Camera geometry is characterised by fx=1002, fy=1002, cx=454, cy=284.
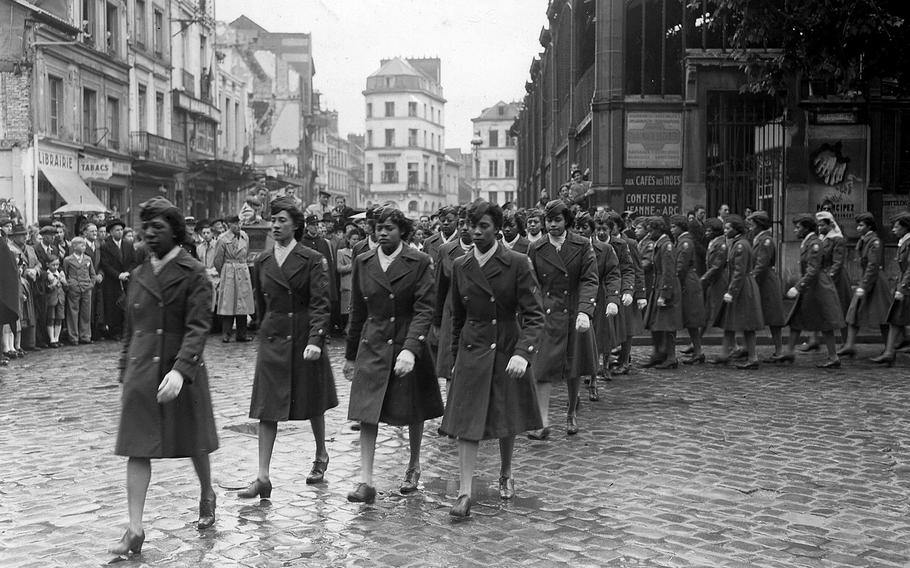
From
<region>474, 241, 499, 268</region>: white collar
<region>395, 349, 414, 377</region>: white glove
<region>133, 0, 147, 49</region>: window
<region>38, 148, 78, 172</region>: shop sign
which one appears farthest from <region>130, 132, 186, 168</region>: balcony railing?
<region>395, 349, 414, 377</region>: white glove

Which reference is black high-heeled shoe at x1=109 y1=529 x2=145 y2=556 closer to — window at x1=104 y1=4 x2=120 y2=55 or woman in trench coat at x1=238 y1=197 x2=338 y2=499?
woman in trench coat at x1=238 y1=197 x2=338 y2=499

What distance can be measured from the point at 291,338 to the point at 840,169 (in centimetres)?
1793

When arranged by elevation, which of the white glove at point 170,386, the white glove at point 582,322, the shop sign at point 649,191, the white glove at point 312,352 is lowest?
the white glove at point 170,386

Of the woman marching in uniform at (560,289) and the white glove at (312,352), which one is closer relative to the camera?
the white glove at (312,352)

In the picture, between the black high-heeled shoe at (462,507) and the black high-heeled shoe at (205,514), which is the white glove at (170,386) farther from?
the black high-heeled shoe at (462,507)

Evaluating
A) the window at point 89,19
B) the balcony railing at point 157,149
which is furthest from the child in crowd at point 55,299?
the balcony railing at point 157,149

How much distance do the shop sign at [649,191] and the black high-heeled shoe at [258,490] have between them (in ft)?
53.5

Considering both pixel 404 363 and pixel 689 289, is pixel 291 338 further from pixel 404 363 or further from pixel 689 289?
pixel 689 289

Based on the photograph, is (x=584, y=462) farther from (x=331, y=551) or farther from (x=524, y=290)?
(x=331, y=551)

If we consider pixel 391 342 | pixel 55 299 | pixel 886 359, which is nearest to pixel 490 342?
pixel 391 342

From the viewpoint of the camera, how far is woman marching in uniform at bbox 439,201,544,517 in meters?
6.33

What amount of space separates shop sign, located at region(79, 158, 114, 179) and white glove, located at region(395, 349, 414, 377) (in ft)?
89.0

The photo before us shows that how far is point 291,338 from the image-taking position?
6738mm

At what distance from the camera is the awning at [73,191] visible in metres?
28.8
